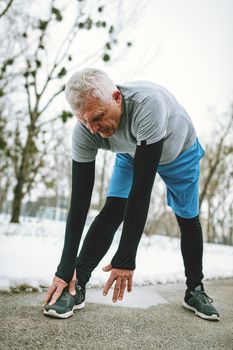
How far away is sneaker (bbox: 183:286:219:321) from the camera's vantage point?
1999mm

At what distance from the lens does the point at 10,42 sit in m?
8.06

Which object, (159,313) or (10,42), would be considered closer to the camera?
(159,313)

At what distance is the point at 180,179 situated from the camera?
7.31 feet

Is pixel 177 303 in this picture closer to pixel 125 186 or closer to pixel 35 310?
pixel 125 186

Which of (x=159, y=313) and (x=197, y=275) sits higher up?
(x=197, y=275)

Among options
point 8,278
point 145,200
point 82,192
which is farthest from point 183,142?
point 8,278

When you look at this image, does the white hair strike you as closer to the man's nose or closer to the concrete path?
the man's nose

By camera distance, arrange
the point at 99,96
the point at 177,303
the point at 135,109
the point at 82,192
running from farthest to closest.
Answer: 1. the point at 177,303
2. the point at 82,192
3. the point at 135,109
4. the point at 99,96

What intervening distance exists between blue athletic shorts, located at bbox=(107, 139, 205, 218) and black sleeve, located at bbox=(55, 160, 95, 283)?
0.31m

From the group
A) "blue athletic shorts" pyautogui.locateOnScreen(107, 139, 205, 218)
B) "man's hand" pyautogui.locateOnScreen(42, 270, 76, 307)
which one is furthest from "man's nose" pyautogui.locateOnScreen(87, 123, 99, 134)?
"man's hand" pyautogui.locateOnScreen(42, 270, 76, 307)

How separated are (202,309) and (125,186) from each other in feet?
3.29

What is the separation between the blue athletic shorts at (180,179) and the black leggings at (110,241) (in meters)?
0.08

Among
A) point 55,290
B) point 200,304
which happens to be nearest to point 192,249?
point 200,304

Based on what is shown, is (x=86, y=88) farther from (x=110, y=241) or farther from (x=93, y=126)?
(x=110, y=241)
